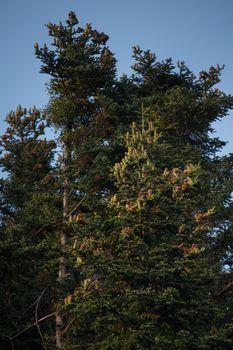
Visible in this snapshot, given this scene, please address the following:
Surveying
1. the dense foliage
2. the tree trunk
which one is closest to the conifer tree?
the dense foliage

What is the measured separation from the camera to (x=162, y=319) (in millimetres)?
11031

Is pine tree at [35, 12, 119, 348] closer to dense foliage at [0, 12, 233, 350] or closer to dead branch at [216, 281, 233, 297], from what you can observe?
dense foliage at [0, 12, 233, 350]

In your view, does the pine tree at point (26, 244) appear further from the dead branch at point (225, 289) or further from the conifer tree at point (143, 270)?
the dead branch at point (225, 289)

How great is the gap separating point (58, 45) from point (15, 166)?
727cm

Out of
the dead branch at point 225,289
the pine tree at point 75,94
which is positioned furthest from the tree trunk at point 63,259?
the dead branch at point 225,289

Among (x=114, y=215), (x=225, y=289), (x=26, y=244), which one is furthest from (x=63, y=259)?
(x=225, y=289)

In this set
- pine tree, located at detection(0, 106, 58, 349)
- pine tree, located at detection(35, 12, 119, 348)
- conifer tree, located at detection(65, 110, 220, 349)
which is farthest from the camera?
pine tree, located at detection(35, 12, 119, 348)

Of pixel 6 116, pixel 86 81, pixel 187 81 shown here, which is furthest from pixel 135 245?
pixel 6 116

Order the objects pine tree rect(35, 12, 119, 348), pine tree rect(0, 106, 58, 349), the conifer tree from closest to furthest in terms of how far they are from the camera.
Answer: the conifer tree < pine tree rect(0, 106, 58, 349) < pine tree rect(35, 12, 119, 348)

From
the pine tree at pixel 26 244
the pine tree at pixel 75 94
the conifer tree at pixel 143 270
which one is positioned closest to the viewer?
the conifer tree at pixel 143 270

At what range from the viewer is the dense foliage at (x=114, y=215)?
424 inches

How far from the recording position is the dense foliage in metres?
10.8

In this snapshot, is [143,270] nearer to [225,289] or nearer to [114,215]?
[114,215]

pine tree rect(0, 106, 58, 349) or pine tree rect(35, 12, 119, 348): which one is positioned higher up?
pine tree rect(35, 12, 119, 348)
